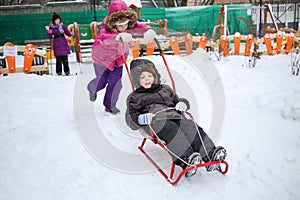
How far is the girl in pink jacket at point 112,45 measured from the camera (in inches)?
149

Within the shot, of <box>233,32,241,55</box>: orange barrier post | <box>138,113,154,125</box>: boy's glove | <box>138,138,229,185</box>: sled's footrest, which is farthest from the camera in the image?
<box>233,32,241,55</box>: orange barrier post

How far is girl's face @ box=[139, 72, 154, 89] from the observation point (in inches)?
125

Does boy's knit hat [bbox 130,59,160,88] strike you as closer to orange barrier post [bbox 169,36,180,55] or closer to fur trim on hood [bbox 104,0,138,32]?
fur trim on hood [bbox 104,0,138,32]

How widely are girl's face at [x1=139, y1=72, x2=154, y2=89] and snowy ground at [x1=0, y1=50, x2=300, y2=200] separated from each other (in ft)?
2.46

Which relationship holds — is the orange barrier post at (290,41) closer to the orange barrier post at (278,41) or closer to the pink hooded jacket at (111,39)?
the orange barrier post at (278,41)

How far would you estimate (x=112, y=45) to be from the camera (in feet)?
12.6

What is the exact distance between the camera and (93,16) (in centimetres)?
1344

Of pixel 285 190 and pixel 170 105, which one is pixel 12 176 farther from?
pixel 285 190

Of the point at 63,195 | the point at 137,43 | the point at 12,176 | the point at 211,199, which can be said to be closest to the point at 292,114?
the point at 211,199

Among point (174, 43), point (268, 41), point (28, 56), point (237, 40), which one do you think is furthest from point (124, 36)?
point (268, 41)

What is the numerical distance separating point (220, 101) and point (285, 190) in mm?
2261

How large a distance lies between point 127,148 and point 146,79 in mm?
866

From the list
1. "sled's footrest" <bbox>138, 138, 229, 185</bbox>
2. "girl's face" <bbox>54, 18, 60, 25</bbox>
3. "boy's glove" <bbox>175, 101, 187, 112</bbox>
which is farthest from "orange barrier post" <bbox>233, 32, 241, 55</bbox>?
"sled's footrest" <bbox>138, 138, 229, 185</bbox>

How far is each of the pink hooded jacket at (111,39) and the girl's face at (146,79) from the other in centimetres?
88
